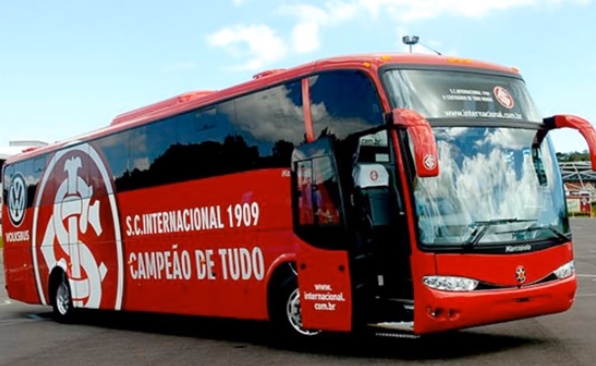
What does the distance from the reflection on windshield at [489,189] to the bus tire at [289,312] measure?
2.35 metres

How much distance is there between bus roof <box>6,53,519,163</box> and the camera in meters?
10.8

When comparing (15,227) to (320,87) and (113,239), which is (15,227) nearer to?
(113,239)

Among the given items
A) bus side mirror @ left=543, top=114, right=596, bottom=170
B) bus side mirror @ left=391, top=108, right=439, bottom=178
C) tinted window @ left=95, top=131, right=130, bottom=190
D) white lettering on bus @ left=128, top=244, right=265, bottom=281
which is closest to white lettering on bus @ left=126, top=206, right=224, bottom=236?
white lettering on bus @ left=128, top=244, right=265, bottom=281

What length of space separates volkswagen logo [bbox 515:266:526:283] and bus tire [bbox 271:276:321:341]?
267 centimetres

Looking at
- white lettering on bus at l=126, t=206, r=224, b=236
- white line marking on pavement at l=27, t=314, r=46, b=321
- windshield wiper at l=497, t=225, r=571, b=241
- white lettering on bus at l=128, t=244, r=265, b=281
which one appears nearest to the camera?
windshield wiper at l=497, t=225, r=571, b=241

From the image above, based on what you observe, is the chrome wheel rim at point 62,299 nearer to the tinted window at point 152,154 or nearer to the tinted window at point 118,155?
the tinted window at point 118,155

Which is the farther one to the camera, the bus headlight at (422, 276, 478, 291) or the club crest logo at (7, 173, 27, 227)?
the club crest logo at (7, 173, 27, 227)

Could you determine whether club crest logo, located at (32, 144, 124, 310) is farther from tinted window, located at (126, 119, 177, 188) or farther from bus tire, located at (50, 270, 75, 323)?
tinted window, located at (126, 119, 177, 188)

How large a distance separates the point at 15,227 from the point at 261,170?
961cm

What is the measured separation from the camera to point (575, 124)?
1079 cm

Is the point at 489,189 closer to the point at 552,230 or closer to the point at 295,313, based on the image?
the point at 552,230

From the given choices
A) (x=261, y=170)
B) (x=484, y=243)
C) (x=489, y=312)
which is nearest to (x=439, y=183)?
(x=484, y=243)

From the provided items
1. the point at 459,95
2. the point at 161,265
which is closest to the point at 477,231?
the point at 459,95

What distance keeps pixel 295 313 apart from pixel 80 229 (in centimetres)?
707
